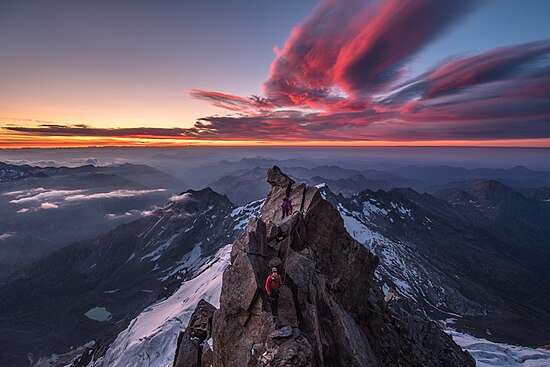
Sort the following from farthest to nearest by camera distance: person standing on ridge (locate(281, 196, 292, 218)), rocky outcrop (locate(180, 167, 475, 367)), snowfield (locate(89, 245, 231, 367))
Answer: snowfield (locate(89, 245, 231, 367)) < person standing on ridge (locate(281, 196, 292, 218)) < rocky outcrop (locate(180, 167, 475, 367))

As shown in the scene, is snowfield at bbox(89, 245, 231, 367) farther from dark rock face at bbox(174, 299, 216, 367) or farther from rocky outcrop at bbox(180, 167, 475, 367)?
rocky outcrop at bbox(180, 167, 475, 367)

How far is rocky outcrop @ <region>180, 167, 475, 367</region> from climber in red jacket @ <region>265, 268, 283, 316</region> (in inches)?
16.9

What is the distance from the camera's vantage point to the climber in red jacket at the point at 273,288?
2056cm

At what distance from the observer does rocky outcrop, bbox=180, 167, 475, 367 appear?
19656 millimetres

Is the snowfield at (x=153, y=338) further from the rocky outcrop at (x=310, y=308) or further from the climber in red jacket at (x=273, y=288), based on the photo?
the climber in red jacket at (x=273, y=288)

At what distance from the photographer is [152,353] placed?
4316 inches

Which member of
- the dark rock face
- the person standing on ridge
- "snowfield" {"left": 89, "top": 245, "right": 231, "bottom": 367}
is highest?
the person standing on ridge

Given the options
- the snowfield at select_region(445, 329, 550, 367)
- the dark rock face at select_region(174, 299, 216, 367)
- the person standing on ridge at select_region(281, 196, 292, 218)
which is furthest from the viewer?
the snowfield at select_region(445, 329, 550, 367)

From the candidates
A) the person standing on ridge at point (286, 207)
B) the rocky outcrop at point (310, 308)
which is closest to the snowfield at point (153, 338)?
the rocky outcrop at point (310, 308)

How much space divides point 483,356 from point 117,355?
483 ft

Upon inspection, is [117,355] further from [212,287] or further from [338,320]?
[338,320]

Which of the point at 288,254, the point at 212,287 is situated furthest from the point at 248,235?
the point at 212,287

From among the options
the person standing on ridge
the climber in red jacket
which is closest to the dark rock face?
the climber in red jacket

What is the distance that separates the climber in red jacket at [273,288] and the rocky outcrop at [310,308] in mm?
430
